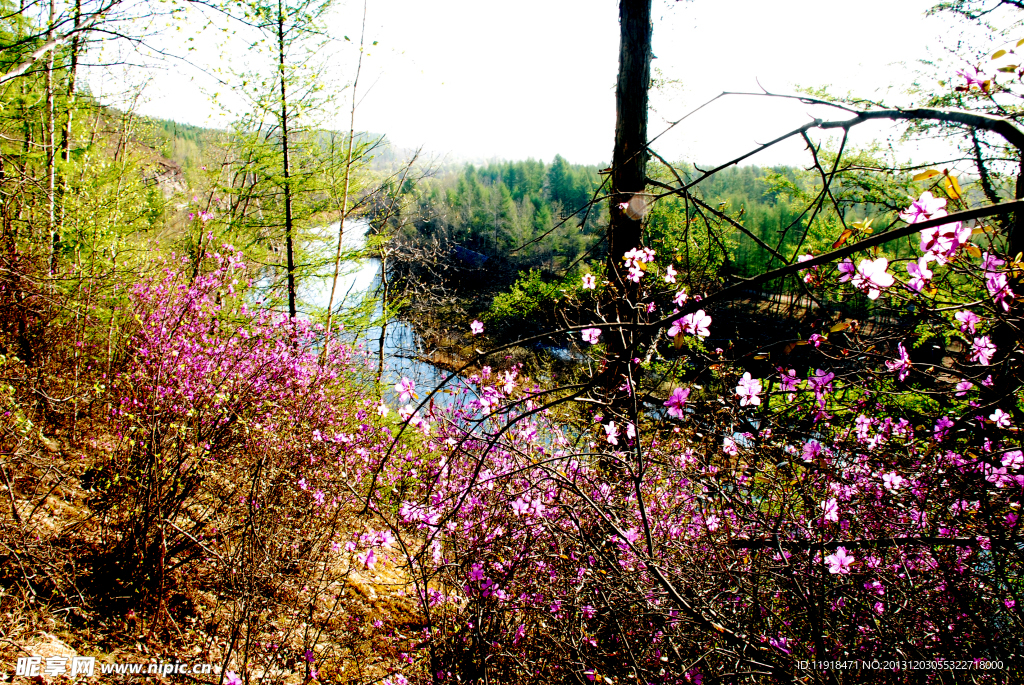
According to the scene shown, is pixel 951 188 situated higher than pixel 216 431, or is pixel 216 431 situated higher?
pixel 951 188

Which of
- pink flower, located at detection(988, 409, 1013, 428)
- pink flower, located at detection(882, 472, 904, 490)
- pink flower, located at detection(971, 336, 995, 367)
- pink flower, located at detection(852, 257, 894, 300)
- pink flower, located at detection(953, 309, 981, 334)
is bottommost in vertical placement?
pink flower, located at detection(882, 472, 904, 490)

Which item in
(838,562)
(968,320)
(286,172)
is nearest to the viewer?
(838,562)

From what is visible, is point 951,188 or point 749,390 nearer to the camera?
point 951,188

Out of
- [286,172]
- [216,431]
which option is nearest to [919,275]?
[216,431]

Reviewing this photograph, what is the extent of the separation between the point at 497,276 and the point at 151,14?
2610 centimetres

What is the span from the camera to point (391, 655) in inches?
145

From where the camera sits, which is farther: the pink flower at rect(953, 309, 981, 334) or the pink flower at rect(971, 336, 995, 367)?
the pink flower at rect(971, 336, 995, 367)

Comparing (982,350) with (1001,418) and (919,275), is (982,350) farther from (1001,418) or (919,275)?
(919,275)

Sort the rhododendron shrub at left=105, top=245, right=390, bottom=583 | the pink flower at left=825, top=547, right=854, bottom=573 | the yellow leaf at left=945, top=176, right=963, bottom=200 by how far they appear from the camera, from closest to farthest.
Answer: the yellow leaf at left=945, top=176, right=963, bottom=200 → the pink flower at left=825, top=547, right=854, bottom=573 → the rhododendron shrub at left=105, top=245, right=390, bottom=583

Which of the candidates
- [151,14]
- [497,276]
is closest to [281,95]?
[151,14]

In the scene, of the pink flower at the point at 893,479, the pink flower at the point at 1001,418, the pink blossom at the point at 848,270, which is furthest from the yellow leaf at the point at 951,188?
the pink flower at the point at 1001,418

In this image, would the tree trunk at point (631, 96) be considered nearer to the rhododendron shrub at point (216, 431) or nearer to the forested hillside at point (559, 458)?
the forested hillside at point (559, 458)

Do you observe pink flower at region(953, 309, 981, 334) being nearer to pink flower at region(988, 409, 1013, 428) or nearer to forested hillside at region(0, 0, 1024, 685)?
forested hillside at region(0, 0, 1024, 685)

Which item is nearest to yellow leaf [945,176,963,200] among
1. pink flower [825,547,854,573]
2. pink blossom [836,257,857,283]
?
pink blossom [836,257,857,283]
